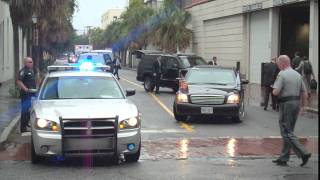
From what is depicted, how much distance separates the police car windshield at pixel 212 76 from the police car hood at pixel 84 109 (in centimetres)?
693

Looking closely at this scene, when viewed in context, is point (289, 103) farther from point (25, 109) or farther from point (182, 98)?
point (182, 98)

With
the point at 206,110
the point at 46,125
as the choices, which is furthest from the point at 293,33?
the point at 46,125

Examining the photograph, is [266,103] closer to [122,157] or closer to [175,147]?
[175,147]

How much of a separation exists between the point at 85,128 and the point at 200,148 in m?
3.23

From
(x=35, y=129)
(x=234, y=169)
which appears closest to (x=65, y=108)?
(x=35, y=129)

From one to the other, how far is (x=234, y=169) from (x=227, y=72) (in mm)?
8174

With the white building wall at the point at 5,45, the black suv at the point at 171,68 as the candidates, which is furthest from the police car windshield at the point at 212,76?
the white building wall at the point at 5,45

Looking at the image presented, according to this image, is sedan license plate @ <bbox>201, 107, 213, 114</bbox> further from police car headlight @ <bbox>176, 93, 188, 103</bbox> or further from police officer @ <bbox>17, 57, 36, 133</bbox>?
police officer @ <bbox>17, 57, 36, 133</bbox>

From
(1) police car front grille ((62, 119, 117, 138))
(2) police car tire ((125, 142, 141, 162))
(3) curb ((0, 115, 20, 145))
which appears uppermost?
(1) police car front grille ((62, 119, 117, 138))

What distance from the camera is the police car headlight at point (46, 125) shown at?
31.1 ft

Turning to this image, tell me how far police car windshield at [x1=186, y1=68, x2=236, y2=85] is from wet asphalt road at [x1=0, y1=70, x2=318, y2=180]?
1091mm

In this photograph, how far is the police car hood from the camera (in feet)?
31.3

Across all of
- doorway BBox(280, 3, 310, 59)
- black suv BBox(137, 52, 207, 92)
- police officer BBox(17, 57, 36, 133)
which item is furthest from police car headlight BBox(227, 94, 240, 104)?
doorway BBox(280, 3, 310, 59)

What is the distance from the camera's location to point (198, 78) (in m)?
17.4
